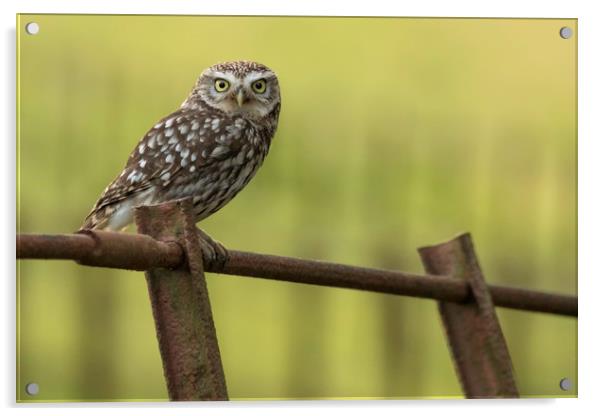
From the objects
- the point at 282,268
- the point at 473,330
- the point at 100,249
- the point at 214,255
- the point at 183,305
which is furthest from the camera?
the point at 473,330

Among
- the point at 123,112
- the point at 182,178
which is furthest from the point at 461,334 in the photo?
the point at 123,112

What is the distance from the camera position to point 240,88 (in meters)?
1.98

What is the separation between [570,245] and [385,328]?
1.59 ft

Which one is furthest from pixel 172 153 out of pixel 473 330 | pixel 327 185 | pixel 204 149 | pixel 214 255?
pixel 473 330

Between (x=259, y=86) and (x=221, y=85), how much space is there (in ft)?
0.29

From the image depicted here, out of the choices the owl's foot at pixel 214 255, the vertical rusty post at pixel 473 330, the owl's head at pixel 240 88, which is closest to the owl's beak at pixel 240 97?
the owl's head at pixel 240 88

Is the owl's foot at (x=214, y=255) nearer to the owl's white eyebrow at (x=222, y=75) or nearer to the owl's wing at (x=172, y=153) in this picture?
the owl's wing at (x=172, y=153)

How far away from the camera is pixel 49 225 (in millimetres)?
1882

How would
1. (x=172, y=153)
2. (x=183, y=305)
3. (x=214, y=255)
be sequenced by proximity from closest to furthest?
(x=183, y=305), (x=214, y=255), (x=172, y=153)

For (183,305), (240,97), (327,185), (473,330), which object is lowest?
(473,330)

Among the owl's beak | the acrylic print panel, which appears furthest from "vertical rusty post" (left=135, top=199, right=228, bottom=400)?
the owl's beak

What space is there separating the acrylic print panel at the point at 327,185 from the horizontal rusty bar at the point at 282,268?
0.30m

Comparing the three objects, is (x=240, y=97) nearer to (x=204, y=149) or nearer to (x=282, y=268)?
(x=204, y=149)

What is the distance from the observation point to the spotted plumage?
1.90 m
